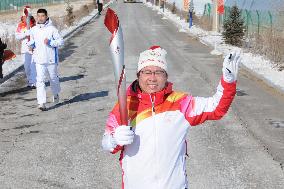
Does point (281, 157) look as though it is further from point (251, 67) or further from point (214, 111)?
point (251, 67)

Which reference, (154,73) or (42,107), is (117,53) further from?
(42,107)

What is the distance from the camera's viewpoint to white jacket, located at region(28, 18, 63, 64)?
33.2ft

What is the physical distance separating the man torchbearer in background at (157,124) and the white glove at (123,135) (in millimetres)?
164

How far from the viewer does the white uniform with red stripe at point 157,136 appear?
135 inches

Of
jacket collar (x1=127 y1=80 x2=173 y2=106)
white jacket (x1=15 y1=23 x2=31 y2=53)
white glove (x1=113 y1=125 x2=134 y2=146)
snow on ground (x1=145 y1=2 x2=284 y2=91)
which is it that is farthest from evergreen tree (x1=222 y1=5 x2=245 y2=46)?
white glove (x1=113 y1=125 x2=134 y2=146)

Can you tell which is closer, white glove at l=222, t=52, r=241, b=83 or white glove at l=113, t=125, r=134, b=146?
white glove at l=113, t=125, r=134, b=146

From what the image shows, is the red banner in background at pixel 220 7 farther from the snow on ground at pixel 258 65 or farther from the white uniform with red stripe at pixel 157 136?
the white uniform with red stripe at pixel 157 136

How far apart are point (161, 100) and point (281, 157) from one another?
4.54 metres

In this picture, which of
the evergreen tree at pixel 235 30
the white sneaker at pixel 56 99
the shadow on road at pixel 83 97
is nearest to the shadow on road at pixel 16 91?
the shadow on road at pixel 83 97

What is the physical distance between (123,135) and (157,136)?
337mm

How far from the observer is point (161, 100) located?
346cm

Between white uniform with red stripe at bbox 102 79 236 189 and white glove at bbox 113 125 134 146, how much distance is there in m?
0.20

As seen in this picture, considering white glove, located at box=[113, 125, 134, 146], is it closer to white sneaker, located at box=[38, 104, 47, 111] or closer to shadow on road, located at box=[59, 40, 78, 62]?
white sneaker, located at box=[38, 104, 47, 111]

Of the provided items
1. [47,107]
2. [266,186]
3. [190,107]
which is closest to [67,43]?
[47,107]
